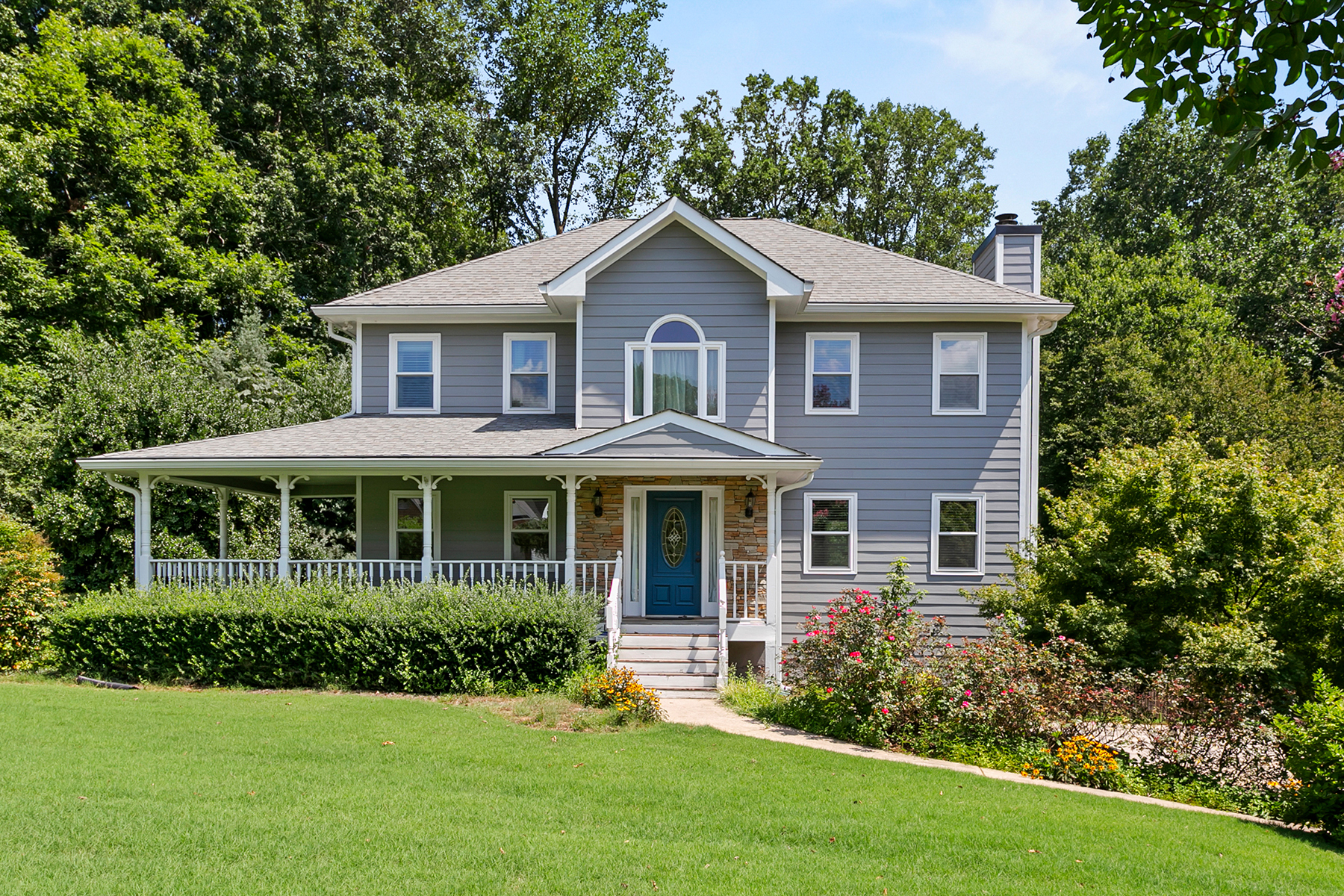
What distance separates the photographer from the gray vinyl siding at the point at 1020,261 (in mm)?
16156

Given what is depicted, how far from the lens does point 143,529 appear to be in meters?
13.2

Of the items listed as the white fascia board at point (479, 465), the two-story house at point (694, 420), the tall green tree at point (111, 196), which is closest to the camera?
the white fascia board at point (479, 465)

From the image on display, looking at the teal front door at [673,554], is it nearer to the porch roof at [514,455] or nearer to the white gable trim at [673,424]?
the porch roof at [514,455]

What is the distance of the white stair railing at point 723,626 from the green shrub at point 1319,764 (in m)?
6.68

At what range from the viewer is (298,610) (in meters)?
11.7

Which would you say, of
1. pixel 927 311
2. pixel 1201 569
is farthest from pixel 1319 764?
pixel 927 311

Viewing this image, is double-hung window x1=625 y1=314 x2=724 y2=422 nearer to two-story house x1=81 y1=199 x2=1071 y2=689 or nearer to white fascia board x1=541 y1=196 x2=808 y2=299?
two-story house x1=81 y1=199 x2=1071 y2=689

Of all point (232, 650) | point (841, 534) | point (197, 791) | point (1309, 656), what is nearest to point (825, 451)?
point (841, 534)

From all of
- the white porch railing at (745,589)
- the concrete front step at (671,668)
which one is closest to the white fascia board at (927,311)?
the white porch railing at (745,589)

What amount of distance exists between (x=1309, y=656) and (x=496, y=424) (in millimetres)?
12074

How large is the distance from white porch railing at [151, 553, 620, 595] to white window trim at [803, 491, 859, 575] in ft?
11.8

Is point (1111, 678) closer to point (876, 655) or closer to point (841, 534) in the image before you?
point (876, 655)

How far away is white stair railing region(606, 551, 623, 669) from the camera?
12039 millimetres

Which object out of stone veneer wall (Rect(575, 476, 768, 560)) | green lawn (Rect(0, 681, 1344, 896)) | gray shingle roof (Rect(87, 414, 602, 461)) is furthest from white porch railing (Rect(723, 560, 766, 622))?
green lawn (Rect(0, 681, 1344, 896))
